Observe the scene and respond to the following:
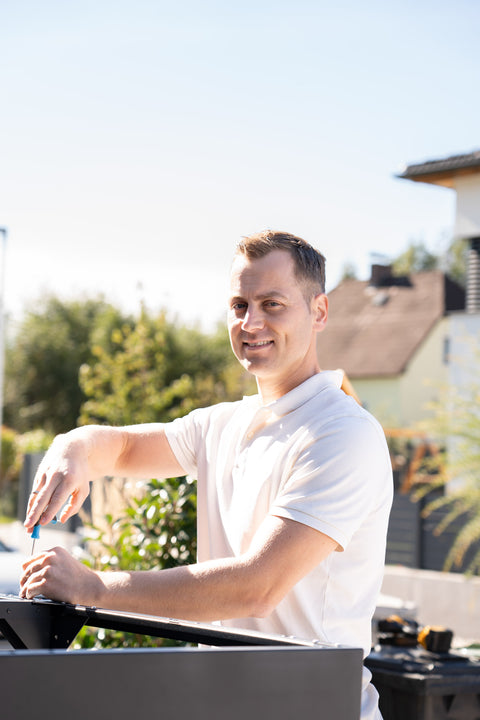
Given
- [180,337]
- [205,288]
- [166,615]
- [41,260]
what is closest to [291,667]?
[166,615]

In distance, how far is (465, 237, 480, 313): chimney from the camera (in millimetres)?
13643

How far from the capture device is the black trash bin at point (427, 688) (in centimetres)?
358

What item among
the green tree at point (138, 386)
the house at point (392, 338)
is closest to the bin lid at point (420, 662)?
the green tree at point (138, 386)

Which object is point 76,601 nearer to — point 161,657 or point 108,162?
point 161,657

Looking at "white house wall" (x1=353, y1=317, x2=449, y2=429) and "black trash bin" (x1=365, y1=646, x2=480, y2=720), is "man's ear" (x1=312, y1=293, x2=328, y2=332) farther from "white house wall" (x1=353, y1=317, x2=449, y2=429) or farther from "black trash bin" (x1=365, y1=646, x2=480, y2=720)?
"white house wall" (x1=353, y1=317, x2=449, y2=429)

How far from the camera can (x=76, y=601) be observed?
69.7 inches

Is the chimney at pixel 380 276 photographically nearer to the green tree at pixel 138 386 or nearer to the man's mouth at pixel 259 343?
the green tree at pixel 138 386

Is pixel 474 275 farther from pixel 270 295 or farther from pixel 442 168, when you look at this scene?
pixel 270 295

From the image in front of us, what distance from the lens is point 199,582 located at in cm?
182

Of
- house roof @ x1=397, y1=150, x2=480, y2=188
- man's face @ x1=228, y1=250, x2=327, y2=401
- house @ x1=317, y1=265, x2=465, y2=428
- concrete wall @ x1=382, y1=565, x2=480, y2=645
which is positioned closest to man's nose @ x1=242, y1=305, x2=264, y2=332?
man's face @ x1=228, y1=250, x2=327, y2=401

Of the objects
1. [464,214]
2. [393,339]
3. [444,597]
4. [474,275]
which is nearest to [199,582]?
[444,597]

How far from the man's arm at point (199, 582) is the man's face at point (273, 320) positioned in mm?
461

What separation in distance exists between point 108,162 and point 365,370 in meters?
9.58

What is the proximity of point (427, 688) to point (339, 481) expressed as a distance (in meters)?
1.90
